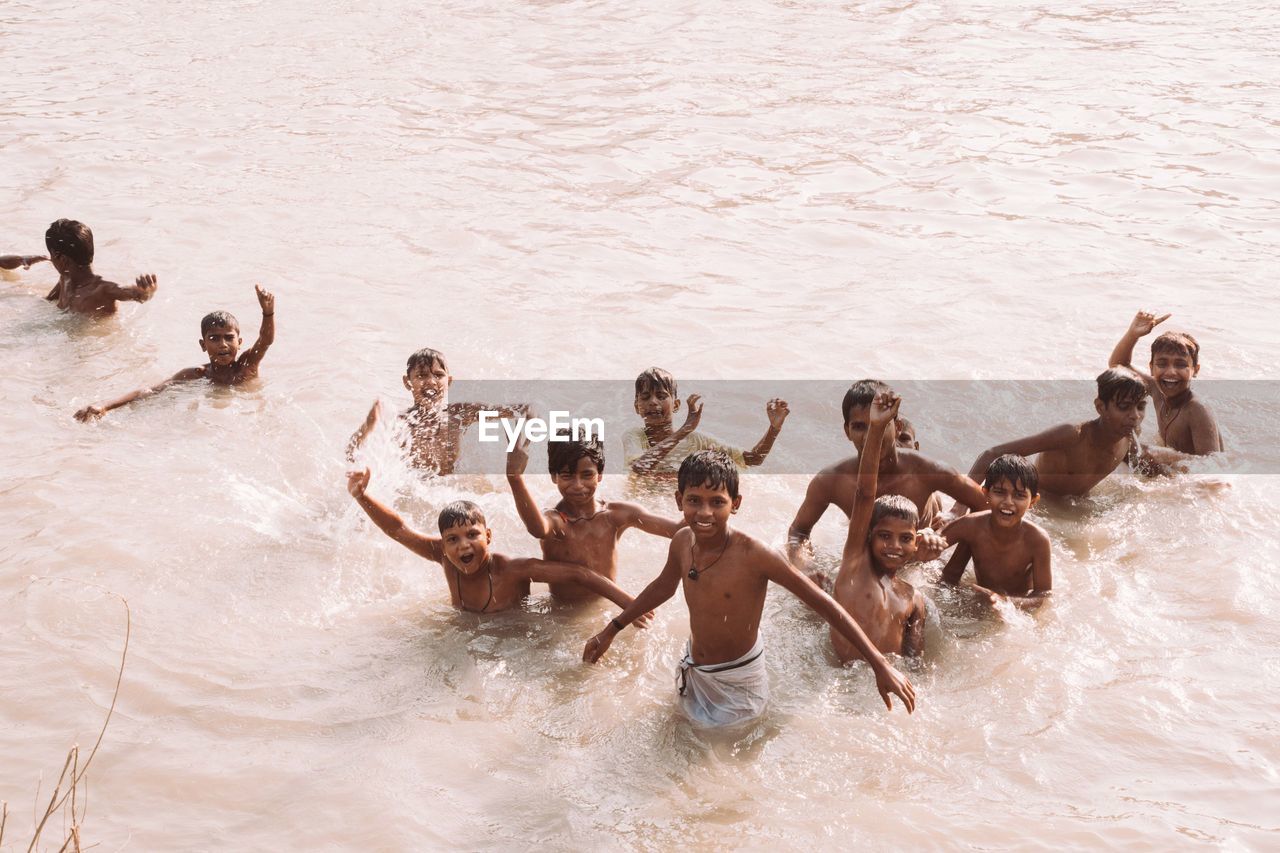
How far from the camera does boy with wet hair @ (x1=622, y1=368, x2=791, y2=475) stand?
6.39 m

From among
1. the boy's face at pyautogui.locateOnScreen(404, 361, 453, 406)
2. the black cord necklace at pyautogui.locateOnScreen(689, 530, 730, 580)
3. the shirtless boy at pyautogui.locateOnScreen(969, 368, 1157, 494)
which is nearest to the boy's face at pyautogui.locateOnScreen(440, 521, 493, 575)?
the black cord necklace at pyautogui.locateOnScreen(689, 530, 730, 580)

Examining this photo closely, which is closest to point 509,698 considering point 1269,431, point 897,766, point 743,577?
point 743,577

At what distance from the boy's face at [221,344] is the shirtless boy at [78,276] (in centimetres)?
119

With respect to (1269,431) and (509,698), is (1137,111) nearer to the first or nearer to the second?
(1269,431)

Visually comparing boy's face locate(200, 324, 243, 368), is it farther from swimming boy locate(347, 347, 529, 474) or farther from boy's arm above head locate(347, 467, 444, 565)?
boy's arm above head locate(347, 467, 444, 565)

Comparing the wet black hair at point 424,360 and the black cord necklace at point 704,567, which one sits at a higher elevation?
the wet black hair at point 424,360

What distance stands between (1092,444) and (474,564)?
3.24 meters

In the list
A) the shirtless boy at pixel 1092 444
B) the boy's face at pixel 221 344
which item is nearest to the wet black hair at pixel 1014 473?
the shirtless boy at pixel 1092 444

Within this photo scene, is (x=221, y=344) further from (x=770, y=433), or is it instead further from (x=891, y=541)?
(x=891, y=541)

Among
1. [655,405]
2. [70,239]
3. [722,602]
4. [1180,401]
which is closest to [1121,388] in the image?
[1180,401]

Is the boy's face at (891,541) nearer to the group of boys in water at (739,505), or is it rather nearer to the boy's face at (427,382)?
the group of boys in water at (739,505)

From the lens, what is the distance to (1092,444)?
6168 mm

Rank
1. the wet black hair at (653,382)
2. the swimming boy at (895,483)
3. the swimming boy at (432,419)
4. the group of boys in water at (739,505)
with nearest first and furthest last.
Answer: the group of boys in water at (739,505)
the swimming boy at (895,483)
the wet black hair at (653,382)
the swimming boy at (432,419)

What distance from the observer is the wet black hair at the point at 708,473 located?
4.09 meters
